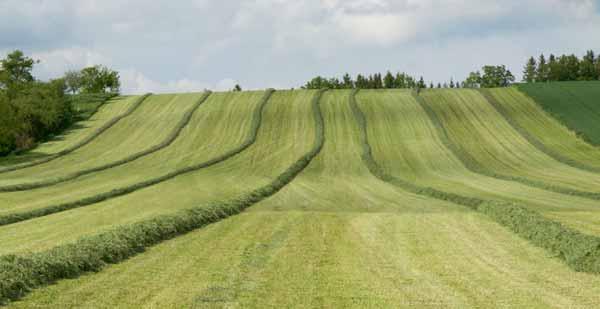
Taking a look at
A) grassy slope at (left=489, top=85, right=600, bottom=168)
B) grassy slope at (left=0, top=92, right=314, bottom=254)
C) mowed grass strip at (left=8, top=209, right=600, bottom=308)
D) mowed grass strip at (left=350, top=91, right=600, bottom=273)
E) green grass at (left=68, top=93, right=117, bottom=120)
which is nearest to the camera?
mowed grass strip at (left=8, top=209, right=600, bottom=308)

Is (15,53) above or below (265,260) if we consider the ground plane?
above

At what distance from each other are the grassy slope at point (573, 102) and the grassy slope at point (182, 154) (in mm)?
35906

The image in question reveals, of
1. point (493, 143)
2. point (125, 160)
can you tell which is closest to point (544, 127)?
point (493, 143)

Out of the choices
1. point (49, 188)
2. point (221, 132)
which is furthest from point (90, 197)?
point (221, 132)

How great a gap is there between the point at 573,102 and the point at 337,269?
74.7 meters

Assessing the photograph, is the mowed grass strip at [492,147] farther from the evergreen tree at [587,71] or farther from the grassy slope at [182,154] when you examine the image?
the evergreen tree at [587,71]

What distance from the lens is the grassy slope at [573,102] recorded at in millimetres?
70500

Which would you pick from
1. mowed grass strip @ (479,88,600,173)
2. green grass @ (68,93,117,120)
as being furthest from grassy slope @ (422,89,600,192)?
green grass @ (68,93,117,120)

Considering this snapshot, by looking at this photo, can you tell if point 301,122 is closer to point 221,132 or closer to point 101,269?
point 221,132

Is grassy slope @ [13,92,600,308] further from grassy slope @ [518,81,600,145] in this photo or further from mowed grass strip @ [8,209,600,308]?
grassy slope @ [518,81,600,145]

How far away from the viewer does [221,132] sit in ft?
236

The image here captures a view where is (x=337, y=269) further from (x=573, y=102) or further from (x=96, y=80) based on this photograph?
(x=96, y=80)

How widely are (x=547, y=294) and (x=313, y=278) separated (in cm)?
536

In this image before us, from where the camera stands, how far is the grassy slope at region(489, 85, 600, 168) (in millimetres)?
60531
